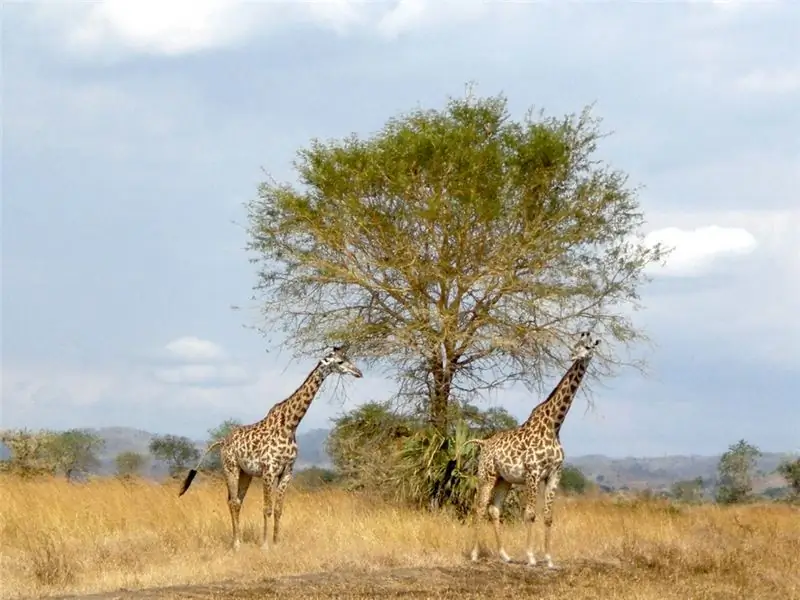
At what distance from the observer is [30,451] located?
34.0 meters

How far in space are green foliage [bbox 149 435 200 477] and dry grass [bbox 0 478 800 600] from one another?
27696 millimetres

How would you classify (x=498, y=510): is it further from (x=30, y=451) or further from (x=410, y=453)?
(x=30, y=451)

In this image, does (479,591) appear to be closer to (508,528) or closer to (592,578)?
(592,578)

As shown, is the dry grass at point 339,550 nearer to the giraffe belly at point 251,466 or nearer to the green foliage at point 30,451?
the giraffe belly at point 251,466

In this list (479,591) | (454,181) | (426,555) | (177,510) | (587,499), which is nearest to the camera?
(479,591)

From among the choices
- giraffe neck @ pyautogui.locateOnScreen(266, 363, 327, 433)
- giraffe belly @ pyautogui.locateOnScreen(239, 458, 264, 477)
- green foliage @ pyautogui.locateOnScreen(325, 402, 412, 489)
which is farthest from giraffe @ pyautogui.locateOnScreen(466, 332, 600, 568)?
green foliage @ pyautogui.locateOnScreen(325, 402, 412, 489)

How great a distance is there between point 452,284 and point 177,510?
6.99 m

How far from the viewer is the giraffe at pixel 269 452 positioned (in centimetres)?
1555

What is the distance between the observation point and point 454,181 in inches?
889

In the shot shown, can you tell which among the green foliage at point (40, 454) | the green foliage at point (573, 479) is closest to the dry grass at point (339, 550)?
the green foliage at point (40, 454)

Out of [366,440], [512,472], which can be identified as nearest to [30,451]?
[366,440]

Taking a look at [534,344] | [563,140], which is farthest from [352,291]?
[563,140]

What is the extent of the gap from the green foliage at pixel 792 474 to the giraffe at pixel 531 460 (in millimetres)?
25103

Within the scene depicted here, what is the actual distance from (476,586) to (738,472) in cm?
3020
